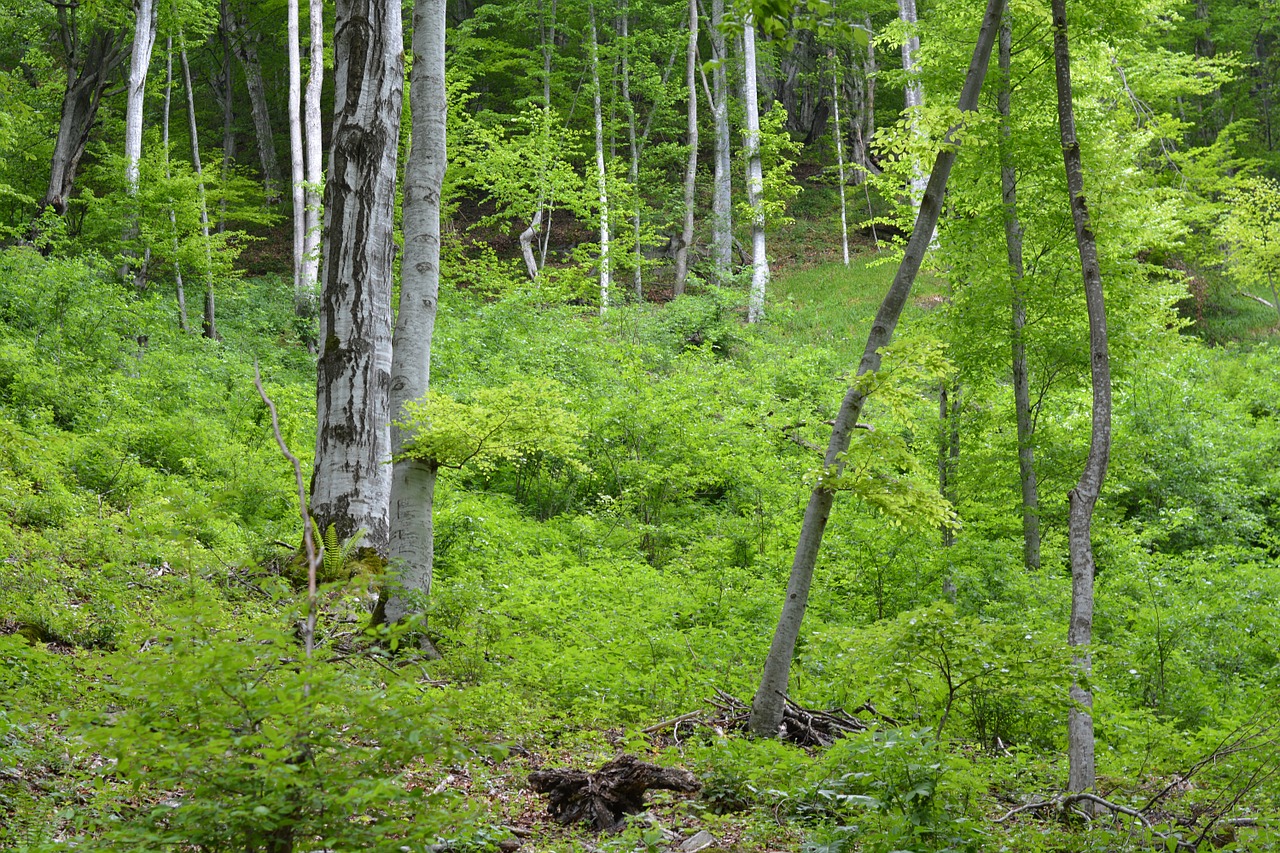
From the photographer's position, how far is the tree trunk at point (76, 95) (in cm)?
Result: 1648

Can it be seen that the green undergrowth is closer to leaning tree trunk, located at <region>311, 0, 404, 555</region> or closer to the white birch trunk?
leaning tree trunk, located at <region>311, 0, 404, 555</region>

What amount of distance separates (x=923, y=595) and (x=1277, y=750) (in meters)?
3.82

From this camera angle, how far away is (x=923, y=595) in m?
8.27

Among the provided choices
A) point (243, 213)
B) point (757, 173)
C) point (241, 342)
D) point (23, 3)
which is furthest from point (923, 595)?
point (23, 3)

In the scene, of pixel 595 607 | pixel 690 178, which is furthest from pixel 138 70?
pixel 595 607

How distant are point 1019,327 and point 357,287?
21.8 feet

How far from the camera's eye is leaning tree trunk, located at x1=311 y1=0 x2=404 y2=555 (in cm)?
659

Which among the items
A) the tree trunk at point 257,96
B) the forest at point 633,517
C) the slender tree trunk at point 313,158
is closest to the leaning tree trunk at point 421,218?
the forest at point 633,517

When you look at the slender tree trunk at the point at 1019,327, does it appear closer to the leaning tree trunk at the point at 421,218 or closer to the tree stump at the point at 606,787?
the leaning tree trunk at the point at 421,218

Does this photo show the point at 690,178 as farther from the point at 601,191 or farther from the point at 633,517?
the point at 633,517

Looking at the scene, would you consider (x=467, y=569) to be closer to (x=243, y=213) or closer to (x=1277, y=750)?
(x=1277, y=750)

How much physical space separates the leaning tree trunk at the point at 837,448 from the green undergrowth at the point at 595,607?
0.63 ft

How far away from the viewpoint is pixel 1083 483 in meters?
5.52

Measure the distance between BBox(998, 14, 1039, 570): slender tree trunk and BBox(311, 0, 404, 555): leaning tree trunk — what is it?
6.17m
